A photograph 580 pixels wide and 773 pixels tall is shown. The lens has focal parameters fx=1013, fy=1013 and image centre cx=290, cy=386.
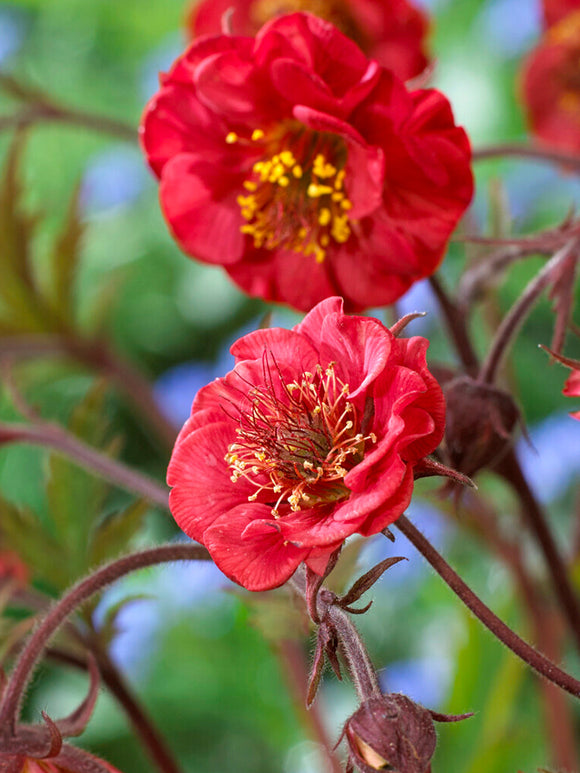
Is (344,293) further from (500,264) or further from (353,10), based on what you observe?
(353,10)

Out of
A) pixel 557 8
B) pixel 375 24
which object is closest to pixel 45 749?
pixel 375 24

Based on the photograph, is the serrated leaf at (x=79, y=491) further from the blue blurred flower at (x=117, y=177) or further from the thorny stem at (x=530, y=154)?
the blue blurred flower at (x=117, y=177)

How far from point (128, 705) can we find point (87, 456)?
117mm

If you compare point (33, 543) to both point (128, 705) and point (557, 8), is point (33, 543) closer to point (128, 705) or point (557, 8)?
point (128, 705)

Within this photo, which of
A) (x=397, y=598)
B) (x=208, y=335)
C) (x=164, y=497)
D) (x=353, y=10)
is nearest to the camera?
(x=164, y=497)

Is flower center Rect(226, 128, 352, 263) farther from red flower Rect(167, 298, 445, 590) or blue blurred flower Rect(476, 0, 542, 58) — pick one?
blue blurred flower Rect(476, 0, 542, 58)

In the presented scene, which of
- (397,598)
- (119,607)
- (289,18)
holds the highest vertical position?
(289,18)

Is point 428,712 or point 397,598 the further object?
point 397,598

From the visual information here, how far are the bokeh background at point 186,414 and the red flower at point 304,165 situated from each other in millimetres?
106

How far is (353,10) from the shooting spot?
619mm

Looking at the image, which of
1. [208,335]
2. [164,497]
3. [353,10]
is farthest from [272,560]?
[208,335]

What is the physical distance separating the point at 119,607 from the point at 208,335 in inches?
30.4

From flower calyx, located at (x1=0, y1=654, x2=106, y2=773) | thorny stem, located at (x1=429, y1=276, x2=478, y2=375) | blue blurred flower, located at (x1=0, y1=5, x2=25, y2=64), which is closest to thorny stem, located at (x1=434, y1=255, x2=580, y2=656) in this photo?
thorny stem, located at (x1=429, y1=276, x2=478, y2=375)

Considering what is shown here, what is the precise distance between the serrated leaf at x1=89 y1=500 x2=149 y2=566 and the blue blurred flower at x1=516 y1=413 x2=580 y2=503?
1.44ft
